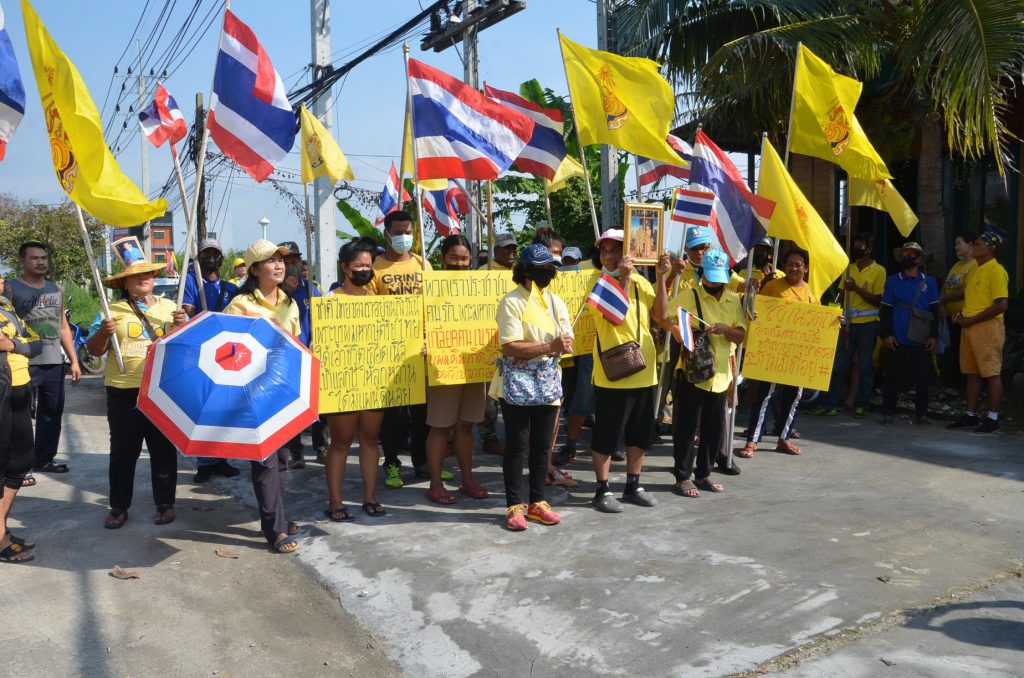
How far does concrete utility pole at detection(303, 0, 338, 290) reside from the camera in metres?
13.9

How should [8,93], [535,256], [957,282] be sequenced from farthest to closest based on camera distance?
[957,282] → [535,256] → [8,93]

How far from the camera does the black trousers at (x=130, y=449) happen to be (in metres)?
5.52

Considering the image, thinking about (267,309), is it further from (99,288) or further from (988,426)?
(988,426)

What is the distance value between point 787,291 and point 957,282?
8.81ft

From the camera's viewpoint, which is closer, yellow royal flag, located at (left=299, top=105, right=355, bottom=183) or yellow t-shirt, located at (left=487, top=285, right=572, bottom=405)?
yellow t-shirt, located at (left=487, top=285, right=572, bottom=405)

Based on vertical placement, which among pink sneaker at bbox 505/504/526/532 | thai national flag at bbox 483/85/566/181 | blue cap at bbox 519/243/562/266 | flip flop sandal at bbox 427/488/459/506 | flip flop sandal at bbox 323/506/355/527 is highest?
thai national flag at bbox 483/85/566/181

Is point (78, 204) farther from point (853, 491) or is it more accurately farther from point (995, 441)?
point (995, 441)

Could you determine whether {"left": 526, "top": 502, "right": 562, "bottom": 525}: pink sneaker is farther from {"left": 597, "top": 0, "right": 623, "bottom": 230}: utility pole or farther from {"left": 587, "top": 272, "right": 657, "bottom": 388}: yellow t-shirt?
{"left": 597, "top": 0, "right": 623, "bottom": 230}: utility pole

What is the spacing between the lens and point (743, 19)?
11484 mm

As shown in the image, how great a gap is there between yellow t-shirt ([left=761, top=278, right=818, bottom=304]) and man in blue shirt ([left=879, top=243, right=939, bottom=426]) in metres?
2.13

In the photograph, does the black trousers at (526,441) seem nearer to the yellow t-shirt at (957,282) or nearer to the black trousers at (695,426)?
the black trousers at (695,426)

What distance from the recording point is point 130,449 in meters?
5.55

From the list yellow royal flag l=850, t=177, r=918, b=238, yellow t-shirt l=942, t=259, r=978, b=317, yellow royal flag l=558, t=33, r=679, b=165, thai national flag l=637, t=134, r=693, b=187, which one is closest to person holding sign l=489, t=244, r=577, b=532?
yellow royal flag l=558, t=33, r=679, b=165

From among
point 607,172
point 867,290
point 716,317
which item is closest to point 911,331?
point 867,290
